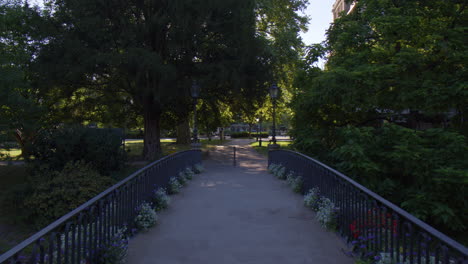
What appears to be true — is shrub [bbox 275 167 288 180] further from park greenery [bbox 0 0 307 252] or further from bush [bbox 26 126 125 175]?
bush [bbox 26 126 125 175]

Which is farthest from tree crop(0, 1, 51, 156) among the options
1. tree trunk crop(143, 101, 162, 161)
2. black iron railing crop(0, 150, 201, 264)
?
black iron railing crop(0, 150, 201, 264)

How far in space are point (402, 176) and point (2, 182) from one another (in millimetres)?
16532

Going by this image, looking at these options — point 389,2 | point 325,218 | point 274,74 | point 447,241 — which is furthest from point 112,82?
point 447,241

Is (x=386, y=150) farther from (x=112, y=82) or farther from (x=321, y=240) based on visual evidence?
(x=112, y=82)

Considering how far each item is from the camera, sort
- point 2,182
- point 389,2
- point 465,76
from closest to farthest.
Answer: point 465,76 < point 389,2 < point 2,182

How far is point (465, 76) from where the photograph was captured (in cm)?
973

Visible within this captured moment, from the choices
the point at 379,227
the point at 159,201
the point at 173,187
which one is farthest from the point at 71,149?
the point at 379,227

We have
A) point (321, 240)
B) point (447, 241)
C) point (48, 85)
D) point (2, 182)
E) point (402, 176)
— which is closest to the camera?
point (447, 241)

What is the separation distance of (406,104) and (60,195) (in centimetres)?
1032

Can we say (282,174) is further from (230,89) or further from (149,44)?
(149,44)

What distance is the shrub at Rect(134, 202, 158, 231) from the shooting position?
241 inches

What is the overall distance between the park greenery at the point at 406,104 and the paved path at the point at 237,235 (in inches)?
117

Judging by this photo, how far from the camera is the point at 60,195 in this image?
951cm

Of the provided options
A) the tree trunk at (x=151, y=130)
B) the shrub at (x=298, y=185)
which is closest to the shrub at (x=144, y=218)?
the shrub at (x=298, y=185)
